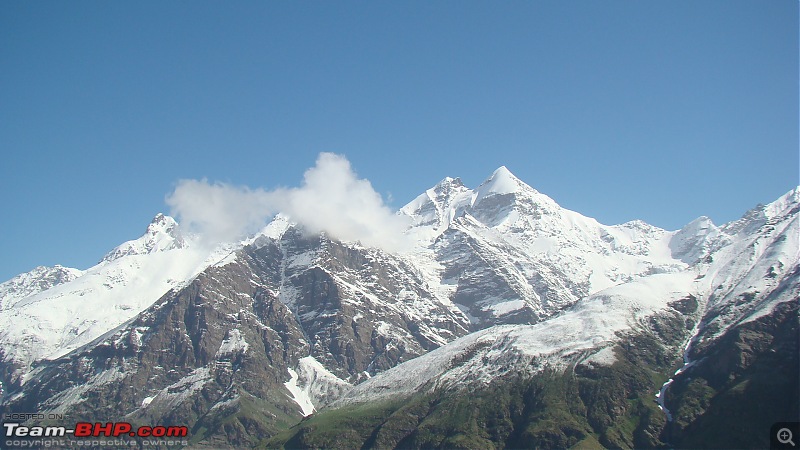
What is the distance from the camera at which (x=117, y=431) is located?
634 feet

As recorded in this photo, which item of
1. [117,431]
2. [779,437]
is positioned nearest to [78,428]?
[117,431]

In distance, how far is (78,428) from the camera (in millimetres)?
184375

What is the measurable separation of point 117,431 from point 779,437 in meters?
170

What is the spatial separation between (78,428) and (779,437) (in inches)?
6910

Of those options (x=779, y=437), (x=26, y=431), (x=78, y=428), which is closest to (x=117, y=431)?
(x=78, y=428)

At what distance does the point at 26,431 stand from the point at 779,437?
177531mm

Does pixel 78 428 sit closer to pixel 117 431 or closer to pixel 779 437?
pixel 117 431

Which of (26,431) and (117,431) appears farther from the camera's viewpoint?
(117,431)

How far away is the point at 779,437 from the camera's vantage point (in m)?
173

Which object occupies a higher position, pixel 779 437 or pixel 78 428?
pixel 78 428

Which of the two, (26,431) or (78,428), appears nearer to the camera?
(26,431)

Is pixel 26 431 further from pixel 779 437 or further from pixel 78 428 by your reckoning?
pixel 779 437

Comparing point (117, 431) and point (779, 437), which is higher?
point (117, 431)

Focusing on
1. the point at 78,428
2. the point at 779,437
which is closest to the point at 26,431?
the point at 78,428
